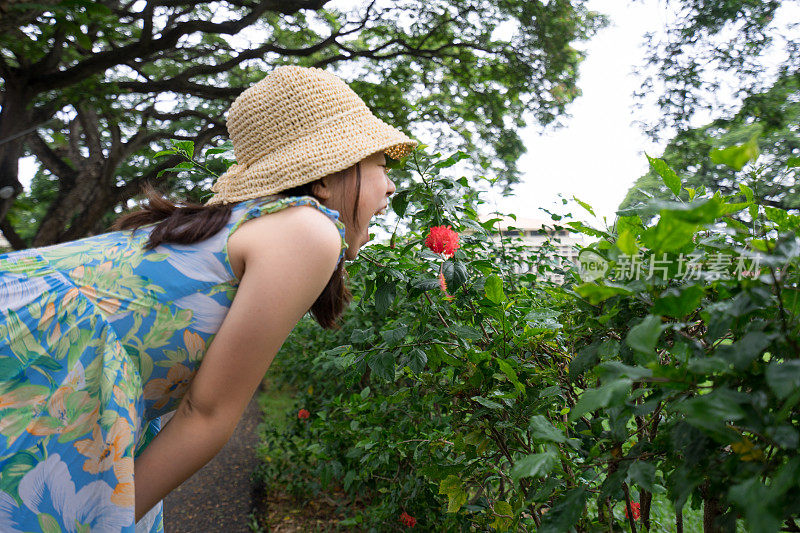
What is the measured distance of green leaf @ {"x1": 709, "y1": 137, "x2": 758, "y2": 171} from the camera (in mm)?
616

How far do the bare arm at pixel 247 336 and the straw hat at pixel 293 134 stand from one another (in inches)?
5.7

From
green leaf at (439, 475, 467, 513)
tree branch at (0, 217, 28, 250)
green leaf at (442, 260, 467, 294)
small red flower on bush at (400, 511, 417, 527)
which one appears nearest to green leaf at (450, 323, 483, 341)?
green leaf at (442, 260, 467, 294)

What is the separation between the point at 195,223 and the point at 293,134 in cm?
31

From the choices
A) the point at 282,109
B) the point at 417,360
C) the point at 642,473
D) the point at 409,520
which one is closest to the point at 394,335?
the point at 417,360

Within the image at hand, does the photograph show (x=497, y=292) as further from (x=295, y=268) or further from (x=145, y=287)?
(x=145, y=287)

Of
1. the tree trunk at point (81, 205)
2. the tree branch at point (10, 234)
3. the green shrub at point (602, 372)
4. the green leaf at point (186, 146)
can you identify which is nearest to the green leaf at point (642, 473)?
the green shrub at point (602, 372)

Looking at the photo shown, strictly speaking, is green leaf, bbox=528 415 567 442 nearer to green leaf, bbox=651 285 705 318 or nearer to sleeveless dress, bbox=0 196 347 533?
green leaf, bbox=651 285 705 318

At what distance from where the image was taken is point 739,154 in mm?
634

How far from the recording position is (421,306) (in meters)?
1.77

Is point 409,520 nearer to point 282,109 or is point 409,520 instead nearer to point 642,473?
point 642,473

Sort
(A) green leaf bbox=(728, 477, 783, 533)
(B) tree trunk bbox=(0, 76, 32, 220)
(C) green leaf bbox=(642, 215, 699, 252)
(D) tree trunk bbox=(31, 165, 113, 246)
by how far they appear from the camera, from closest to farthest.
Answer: (A) green leaf bbox=(728, 477, 783, 533) → (C) green leaf bbox=(642, 215, 699, 252) → (B) tree trunk bbox=(0, 76, 32, 220) → (D) tree trunk bbox=(31, 165, 113, 246)

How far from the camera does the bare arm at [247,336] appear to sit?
1.03 metres

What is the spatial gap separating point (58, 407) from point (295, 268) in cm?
55

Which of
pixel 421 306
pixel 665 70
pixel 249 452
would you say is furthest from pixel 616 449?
pixel 665 70
